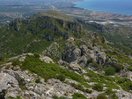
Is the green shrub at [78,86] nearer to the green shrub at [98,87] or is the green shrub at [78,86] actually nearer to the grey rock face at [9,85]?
the green shrub at [98,87]

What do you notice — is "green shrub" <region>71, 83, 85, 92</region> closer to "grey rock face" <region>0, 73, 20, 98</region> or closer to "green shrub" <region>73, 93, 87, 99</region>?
"green shrub" <region>73, 93, 87, 99</region>

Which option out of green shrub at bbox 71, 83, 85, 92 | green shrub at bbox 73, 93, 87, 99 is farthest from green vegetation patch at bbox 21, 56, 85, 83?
green shrub at bbox 73, 93, 87, 99

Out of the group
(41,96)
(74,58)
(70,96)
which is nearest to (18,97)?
(41,96)

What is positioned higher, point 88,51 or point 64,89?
point 64,89

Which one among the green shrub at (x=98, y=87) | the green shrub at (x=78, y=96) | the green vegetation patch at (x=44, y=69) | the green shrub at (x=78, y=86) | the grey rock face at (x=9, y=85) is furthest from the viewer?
the green shrub at (x=98, y=87)

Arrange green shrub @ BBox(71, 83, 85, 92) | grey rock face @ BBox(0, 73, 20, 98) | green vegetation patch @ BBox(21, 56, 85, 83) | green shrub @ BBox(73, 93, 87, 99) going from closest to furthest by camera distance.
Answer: grey rock face @ BBox(0, 73, 20, 98), green shrub @ BBox(73, 93, 87, 99), green shrub @ BBox(71, 83, 85, 92), green vegetation patch @ BBox(21, 56, 85, 83)

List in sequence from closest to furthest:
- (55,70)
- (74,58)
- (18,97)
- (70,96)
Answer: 1. (18,97)
2. (70,96)
3. (55,70)
4. (74,58)

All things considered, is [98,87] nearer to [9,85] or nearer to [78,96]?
[78,96]

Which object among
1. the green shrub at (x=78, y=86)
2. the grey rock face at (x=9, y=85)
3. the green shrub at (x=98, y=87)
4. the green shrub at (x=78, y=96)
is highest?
the grey rock face at (x=9, y=85)

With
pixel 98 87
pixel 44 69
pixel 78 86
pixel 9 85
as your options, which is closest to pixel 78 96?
pixel 78 86

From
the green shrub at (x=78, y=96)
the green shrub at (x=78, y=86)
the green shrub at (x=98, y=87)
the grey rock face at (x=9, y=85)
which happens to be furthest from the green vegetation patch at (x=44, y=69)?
the green shrub at (x=78, y=96)

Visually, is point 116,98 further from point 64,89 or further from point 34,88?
point 34,88
